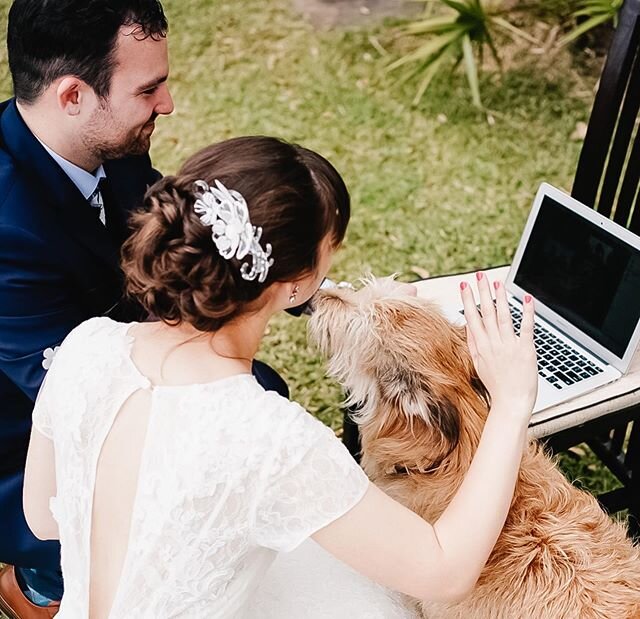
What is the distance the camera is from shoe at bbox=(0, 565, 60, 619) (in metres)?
2.47

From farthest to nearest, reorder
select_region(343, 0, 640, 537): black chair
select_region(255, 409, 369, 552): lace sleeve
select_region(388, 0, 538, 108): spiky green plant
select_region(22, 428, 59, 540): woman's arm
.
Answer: select_region(388, 0, 538, 108): spiky green plant → select_region(343, 0, 640, 537): black chair → select_region(22, 428, 59, 540): woman's arm → select_region(255, 409, 369, 552): lace sleeve

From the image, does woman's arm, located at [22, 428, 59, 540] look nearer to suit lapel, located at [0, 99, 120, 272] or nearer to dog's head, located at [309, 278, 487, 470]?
suit lapel, located at [0, 99, 120, 272]

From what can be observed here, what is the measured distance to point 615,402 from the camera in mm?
2293

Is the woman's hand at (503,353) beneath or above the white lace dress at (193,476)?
above

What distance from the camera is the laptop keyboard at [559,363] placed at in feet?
7.68

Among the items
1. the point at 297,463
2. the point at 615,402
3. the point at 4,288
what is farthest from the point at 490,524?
the point at 4,288

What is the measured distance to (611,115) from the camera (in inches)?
99.1

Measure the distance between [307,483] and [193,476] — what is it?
0.64ft

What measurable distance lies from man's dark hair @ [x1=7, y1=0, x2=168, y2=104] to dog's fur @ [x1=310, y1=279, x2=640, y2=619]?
870 millimetres

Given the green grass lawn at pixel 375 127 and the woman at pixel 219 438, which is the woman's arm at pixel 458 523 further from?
the green grass lawn at pixel 375 127

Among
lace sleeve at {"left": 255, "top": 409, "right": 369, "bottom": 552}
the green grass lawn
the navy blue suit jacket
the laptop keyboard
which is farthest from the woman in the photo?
the green grass lawn

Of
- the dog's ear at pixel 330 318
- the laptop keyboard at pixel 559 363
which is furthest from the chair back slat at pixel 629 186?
the dog's ear at pixel 330 318

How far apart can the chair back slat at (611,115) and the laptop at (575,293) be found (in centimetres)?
17

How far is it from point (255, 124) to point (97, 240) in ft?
10.3
